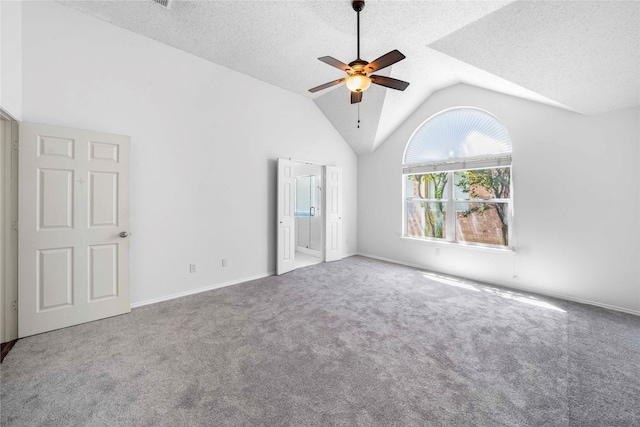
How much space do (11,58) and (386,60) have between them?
3502 millimetres

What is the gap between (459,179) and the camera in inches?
186

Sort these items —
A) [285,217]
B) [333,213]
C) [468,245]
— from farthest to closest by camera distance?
[333,213] → [285,217] → [468,245]

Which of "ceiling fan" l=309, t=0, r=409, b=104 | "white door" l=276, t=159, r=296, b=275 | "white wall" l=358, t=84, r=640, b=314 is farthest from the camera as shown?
"white door" l=276, t=159, r=296, b=275

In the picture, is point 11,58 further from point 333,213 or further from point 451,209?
point 451,209

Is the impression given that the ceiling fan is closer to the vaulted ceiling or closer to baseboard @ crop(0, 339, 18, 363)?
the vaulted ceiling

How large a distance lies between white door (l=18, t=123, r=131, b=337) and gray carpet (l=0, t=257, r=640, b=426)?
285 mm

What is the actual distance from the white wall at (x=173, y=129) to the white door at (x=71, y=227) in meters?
0.24

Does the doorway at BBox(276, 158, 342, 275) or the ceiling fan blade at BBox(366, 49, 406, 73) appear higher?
the ceiling fan blade at BBox(366, 49, 406, 73)

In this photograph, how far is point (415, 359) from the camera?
2.17 meters

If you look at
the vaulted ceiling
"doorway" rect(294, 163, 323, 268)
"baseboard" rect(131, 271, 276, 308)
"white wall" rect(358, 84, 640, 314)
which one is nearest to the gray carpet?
"baseboard" rect(131, 271, 276, 308)

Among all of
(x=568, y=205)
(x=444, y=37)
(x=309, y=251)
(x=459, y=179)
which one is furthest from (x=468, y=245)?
(x=309, y=251)

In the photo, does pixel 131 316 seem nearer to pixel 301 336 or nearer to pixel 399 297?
pixel 301 336

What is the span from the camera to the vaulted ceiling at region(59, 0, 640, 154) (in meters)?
2.40

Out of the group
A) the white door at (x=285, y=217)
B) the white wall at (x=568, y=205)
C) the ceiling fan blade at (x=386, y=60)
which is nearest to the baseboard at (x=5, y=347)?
the white door at (x=285, y=217)
